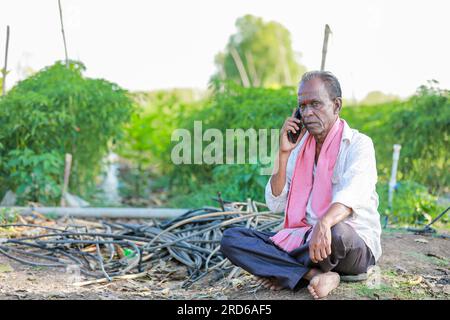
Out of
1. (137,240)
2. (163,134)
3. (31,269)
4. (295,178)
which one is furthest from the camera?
(163,134)

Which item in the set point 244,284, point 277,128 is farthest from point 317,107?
point 277,128

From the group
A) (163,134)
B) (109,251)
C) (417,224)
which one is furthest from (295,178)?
(163,134)

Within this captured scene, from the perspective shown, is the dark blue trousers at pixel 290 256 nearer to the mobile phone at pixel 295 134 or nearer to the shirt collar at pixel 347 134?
the shirt collar at pixel 347 134

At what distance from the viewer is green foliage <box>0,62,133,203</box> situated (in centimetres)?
636

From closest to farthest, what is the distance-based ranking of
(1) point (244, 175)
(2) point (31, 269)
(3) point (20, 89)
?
(2) point (31, 269)
(1) point (244, 175)
(3) point (20, 89)

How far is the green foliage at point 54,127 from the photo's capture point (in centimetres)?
636

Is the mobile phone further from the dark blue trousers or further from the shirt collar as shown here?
the dark blue trousers

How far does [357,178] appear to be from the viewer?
3096mm

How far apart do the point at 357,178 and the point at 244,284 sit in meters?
1.07

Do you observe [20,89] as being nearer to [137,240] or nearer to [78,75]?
[78,75]

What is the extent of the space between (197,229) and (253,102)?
2.60 m

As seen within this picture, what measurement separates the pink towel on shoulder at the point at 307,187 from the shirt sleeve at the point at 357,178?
0.29 feet

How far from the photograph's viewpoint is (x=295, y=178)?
3.42m

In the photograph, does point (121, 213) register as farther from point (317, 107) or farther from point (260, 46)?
point (260, 46)
